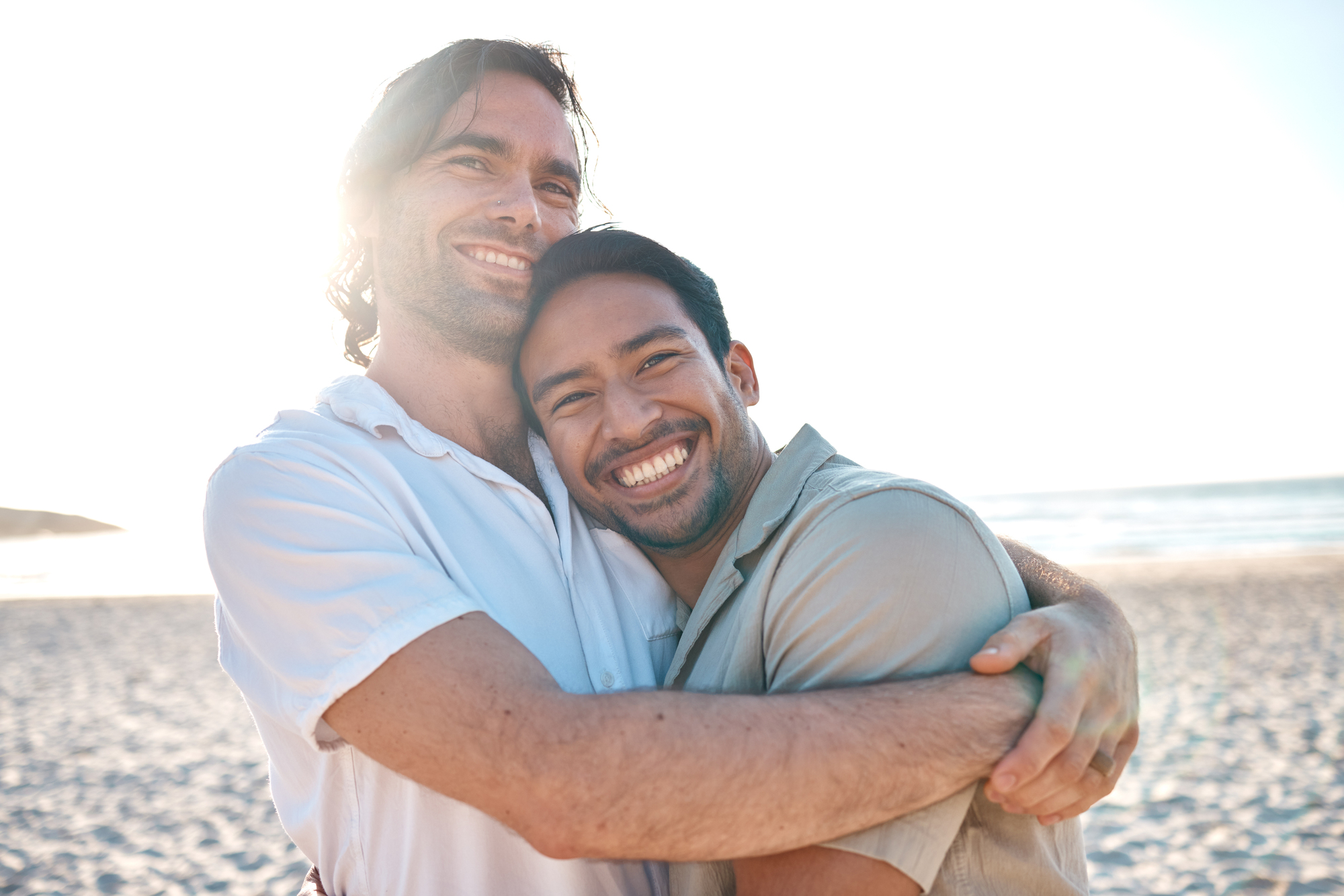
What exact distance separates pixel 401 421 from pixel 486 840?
43.9 inches

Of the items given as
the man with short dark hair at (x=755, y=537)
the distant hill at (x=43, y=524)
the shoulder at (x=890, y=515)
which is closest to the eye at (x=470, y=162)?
the man with short dark hair at (x=755, y=537)

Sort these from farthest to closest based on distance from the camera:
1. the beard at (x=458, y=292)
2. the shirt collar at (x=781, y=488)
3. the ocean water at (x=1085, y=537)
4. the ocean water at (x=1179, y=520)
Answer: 1. the ocean water at (x=1179, y=520)
2. the ocean water at (x=1085, y=537)
3. the beard at (x=458, y=292)
4. the shirt collar at (x=781, y=488)

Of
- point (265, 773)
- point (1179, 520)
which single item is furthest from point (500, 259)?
point (1179, 520)

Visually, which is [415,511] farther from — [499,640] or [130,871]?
[130,871]

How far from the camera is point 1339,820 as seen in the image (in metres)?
5.45

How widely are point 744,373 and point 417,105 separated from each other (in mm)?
1558

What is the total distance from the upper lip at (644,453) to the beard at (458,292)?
644 millimetres

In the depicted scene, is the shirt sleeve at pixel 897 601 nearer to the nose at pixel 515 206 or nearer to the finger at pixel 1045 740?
the finger at pixel 1045 740

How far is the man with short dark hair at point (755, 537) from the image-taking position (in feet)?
5.36

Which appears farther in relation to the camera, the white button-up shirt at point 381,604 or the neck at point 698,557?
the neck at point 698,557

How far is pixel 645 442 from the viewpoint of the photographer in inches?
101

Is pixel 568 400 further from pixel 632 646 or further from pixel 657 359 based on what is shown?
pixel 632 646

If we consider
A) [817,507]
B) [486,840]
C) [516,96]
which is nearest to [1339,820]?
[817,507]

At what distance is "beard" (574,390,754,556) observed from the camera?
2.57m
